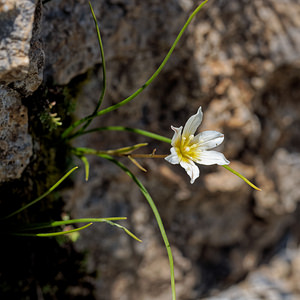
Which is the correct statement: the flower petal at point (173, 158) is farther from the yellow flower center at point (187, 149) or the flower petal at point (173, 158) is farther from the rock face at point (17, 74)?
the rock face at point (17, 74)

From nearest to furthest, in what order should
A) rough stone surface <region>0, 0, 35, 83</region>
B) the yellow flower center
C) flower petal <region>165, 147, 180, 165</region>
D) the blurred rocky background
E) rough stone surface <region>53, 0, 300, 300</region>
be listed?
1. rough stone surface <region>0, 0, 35, 83</region>
2. flower petal <region>165, 147, 180, 165</region>
3. the yellow flower center
4. the blurred rocky background
5. rough stone surface <region>53, 0, 300, 300</region>

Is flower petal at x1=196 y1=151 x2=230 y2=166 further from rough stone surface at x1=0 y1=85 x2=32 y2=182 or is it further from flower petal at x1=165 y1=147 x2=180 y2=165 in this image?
rough stone surface at x1=0 y1=85 x2=32 y2=182

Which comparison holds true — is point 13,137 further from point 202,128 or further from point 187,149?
point 202,128

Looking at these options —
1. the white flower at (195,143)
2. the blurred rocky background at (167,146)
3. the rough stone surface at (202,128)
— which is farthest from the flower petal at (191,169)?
the rough stone surface at (202,128)

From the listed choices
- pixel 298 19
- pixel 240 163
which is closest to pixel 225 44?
pixel 298 19

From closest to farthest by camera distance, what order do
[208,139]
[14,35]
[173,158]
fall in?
1. [14,35]
2. [173,158]
3. [208,139]

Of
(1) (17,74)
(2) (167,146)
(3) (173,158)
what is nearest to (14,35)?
(1) (17,74)

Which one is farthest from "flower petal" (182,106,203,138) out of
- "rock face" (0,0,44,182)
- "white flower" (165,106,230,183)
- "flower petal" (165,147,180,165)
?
"rock face" (0,0,44,182)
